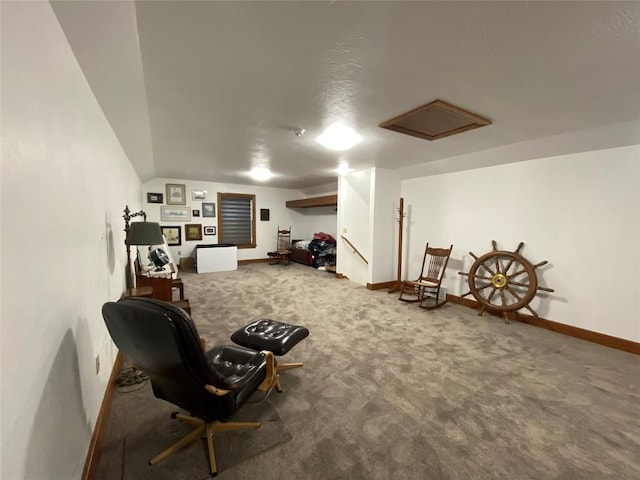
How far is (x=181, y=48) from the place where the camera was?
1583 mm

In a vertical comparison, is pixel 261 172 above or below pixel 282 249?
above

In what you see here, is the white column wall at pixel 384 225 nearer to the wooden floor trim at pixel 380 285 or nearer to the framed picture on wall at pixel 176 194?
the wooden floor trim at pixel 380 285

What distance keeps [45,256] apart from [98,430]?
1.24m

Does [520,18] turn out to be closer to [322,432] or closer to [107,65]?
[107,65]

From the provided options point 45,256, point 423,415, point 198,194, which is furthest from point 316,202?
point 45,256

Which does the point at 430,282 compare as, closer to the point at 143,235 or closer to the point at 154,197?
the point at 143,235

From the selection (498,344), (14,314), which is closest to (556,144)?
(498,344)

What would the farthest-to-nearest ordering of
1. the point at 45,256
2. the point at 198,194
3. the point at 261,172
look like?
the point at 198,194 → the point at 261,172 → the point at 45,256

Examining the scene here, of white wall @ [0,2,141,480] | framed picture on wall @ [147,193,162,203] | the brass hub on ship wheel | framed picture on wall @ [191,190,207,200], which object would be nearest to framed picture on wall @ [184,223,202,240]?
framed picture on wall @ [191,190,207,200]

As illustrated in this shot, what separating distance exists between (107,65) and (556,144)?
4.32 metres

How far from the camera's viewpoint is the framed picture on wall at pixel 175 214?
6.64m

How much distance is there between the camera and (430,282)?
4.37 metres

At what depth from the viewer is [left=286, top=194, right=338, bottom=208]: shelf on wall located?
256 inches

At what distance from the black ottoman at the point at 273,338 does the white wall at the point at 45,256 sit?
0.99m
